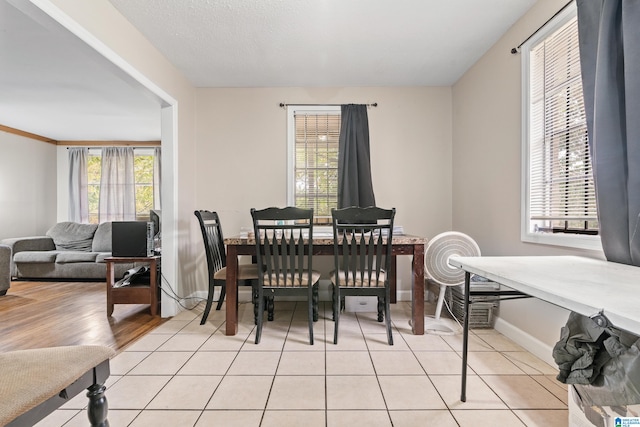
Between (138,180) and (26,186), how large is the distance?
1.75 metres

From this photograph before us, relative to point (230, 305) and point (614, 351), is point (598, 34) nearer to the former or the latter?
point (614, 351)

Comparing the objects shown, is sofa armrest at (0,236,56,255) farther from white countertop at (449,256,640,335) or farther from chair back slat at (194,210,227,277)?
white countertop at (449,256,640,335)

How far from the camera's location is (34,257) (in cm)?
434

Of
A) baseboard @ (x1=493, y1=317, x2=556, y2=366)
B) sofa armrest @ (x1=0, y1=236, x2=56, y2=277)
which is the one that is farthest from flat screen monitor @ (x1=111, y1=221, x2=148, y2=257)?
Answer: baseboard @ (x1=493, y1=317, x2=556, y2=366)

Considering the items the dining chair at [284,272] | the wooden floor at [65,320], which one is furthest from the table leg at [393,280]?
the wooden floor at [65,320]

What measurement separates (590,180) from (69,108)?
559 centimetres

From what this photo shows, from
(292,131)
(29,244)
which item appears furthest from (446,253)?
(29,244)

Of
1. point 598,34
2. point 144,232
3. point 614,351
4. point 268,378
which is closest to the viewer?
point 614,351

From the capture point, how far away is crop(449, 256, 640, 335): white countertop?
0.77 metres

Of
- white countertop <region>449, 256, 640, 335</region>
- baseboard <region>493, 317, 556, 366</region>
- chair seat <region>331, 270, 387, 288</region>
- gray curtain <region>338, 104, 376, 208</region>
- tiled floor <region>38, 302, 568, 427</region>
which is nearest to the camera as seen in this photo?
white countertop <region>449, 256, 640, 335</region>

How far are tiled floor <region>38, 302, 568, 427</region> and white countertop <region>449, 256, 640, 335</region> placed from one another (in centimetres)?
72

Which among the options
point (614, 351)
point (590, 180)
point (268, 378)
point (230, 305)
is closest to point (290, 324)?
point (230, 305)

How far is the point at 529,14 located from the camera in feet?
7.02

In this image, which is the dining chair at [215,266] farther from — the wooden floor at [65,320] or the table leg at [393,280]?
the table leg at [393,280]
